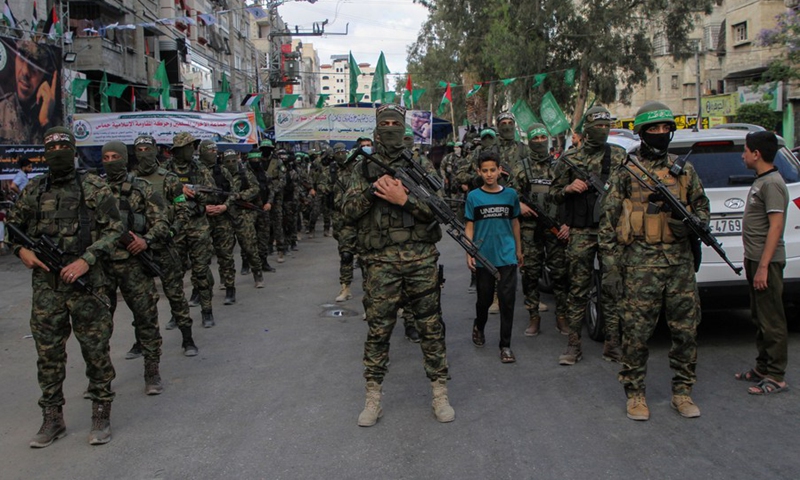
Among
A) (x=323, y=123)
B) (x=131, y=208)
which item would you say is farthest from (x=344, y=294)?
(x=323, y=123)

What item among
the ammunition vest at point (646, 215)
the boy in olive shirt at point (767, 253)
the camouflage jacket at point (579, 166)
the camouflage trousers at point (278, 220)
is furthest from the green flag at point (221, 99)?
the boy in olive shirt at point (767, 253)

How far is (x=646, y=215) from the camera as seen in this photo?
4477 millimetres

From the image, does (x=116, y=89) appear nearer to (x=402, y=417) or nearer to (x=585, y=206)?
(x=585, y=206)

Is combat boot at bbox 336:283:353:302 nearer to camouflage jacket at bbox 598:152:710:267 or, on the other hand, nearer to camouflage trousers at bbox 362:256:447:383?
camouflage trousers at bbox 362:256:447:383

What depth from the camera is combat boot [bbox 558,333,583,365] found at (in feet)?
18.9

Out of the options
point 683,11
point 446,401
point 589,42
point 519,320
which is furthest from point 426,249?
point 683,11

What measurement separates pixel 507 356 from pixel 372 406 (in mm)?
1733

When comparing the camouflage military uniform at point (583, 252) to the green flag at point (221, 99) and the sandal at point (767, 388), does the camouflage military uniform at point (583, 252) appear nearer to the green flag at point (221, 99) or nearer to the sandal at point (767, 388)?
the sandal at point (767, 388)

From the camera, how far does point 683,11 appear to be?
26969mm

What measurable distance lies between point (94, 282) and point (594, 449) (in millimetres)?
3373

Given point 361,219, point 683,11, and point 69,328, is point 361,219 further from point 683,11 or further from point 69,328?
point 683,11

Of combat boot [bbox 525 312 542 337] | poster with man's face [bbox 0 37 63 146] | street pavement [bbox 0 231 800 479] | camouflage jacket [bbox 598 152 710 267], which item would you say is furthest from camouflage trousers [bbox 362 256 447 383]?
poster with man's face [bbox 0 37 63 146]

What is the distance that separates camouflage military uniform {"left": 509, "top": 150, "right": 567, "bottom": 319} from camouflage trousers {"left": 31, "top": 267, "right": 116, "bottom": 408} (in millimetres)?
3882

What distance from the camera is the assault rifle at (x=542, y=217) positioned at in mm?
6559
